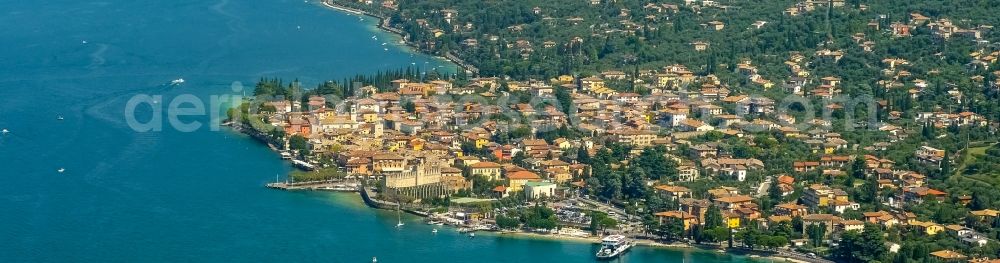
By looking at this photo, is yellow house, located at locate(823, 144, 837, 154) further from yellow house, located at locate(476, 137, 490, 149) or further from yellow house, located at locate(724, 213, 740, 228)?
yellow house, located at locate(476, 137, 490, 149)

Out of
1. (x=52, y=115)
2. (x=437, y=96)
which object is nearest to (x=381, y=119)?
(x=437, y=96)

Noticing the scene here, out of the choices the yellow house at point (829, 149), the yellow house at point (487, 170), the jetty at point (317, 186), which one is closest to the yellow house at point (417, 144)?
the yellow house at point (487, 170)

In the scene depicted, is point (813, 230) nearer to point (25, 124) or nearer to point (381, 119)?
point (381, 119)

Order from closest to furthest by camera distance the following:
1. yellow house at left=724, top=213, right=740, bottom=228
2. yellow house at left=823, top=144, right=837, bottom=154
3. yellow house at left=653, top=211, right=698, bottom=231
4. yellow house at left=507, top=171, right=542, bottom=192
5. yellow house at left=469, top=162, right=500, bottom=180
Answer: yellow house at left=653, top=211, right=698, bottom=231 → yellow house at left=724, top=213, right=740, bottom=228 → yellow house at left=507, top=171, right=542, bottom=192 → yellow house at left=469, top=162, right=500, bottom=180 → yellow house at left=823, top=144, right=837, bottom=154

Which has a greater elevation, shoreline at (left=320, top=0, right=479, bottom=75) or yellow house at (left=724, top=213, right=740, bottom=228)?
shoreline at (left=320, top=0, right=479, bottom=75)

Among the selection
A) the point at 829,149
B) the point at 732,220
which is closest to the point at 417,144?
the point at 829,149

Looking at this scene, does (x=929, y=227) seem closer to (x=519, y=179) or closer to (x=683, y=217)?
(x=683, y=217)

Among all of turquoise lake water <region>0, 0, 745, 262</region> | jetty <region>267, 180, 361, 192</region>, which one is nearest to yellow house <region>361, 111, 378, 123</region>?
turquoise lake water <region>0, 0, 745, 262</region>
